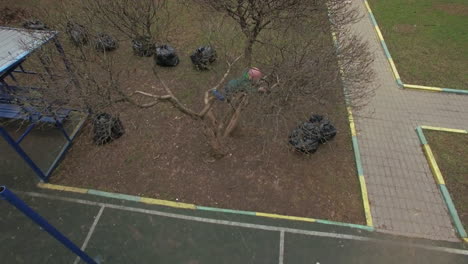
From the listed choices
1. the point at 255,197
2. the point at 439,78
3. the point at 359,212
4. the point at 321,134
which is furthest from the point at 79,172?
the point at 439,78

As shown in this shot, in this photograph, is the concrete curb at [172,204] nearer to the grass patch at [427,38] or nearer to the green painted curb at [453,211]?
the green painted curb at [453,211]

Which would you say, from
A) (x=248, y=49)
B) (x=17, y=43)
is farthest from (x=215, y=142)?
(x=17, y=43)

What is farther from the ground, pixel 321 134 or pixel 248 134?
pixel 248 134

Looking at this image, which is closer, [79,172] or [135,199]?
[135,199]

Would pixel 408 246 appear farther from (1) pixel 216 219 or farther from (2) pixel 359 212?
(1) pixel 216 219

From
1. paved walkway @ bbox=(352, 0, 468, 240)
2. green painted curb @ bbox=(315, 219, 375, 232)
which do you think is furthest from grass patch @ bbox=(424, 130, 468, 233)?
green painted curb @ bbox=(315, 219, 375, 232)

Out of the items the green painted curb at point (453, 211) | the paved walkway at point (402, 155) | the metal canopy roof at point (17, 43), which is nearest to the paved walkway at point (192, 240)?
the green painted curb at point (453, 211)

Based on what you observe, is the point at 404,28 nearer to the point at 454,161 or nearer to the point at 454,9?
the point at 454,9
